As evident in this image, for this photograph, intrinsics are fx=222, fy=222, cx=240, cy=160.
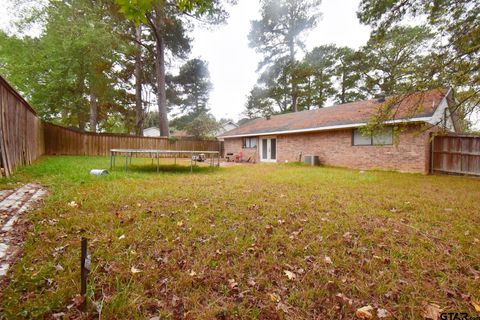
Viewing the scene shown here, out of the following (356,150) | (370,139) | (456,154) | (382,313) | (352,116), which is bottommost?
(382,313)

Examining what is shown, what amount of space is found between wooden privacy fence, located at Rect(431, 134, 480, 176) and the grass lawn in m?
6.47

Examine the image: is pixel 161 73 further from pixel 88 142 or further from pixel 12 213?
pixel 12 213

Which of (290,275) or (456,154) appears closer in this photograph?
(290,275)

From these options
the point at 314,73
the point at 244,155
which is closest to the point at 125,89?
the point at 244,155

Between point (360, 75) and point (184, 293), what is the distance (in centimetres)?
2729

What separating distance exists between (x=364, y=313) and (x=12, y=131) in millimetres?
8933

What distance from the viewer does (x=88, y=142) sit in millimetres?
15938

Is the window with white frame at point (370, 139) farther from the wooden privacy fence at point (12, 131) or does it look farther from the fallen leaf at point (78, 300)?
the wooden privacy fence at point (12, 131)

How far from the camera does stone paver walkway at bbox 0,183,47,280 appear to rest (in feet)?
7.46

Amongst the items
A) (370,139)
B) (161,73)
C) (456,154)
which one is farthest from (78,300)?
→ (161,73)

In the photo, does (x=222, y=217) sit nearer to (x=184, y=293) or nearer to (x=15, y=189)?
(x=184, y=293)

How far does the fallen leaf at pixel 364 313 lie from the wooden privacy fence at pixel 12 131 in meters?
7.35

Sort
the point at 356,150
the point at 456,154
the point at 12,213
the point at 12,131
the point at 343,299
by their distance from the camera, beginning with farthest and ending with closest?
the point at 356,150, the point at 456,154, the point at 12,131, the point at 12,213, the point at 343,299

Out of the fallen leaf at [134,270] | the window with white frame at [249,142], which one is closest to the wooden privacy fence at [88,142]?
the window with white frame at [249,142]
